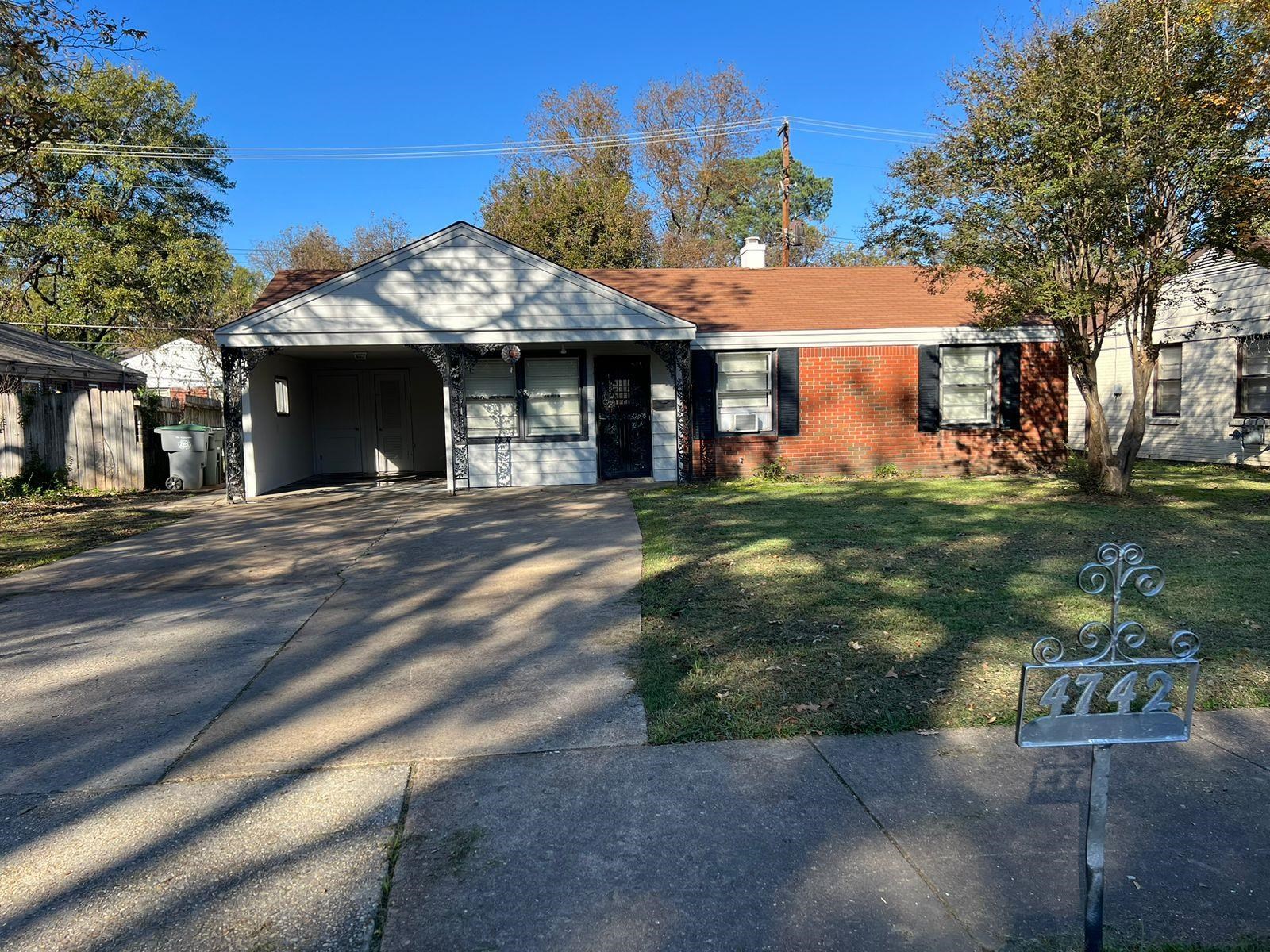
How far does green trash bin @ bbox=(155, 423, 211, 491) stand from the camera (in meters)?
15.8

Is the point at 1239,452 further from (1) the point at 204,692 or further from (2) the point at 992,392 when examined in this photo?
(1) the point at 204,692

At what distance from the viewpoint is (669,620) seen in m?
6.02

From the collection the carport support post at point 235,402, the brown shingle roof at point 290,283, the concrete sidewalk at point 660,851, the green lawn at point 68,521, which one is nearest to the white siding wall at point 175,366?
the brown shingle roof at point 290,283

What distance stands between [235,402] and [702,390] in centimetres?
773

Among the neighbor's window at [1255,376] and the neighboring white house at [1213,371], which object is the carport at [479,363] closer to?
the neighboring white house at [1213,371]

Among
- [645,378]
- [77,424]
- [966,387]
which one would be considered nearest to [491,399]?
[645,378]

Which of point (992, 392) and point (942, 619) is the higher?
point (992, 392)

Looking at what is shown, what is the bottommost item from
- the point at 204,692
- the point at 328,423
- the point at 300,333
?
the point at 204,692

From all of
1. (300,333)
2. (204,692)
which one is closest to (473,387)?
(300,333)

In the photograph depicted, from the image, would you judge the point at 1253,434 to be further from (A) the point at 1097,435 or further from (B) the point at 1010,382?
(A) the point at 1097,435

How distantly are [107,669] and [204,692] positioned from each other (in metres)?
0.97

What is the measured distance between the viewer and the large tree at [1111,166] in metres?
9.30

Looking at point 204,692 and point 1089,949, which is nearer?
point 1089,949

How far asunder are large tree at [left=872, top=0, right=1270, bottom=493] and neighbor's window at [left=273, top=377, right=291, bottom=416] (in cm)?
1126
